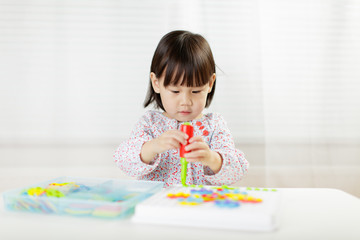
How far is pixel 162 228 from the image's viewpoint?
Answer: 676 mm

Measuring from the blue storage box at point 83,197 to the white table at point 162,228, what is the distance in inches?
0.6

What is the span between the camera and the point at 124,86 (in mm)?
1922

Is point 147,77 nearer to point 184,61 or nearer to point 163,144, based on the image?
point 184,61

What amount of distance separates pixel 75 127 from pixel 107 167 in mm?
238

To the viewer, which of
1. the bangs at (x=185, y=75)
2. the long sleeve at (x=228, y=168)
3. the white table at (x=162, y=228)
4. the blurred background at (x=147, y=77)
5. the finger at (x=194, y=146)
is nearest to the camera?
the white table at (x=162, y=228)

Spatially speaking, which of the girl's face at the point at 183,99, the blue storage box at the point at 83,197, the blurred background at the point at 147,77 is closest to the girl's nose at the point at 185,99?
the girl's face at the point at 183,99

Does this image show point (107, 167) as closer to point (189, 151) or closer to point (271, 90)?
point (271, 90)

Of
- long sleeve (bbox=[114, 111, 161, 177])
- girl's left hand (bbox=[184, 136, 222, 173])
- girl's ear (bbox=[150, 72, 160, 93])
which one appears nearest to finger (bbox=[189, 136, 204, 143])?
girl's left hand (bbox=[184, 136, 222, 173])

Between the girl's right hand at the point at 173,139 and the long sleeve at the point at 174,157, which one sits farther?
the long sleeve at the point at 174,157

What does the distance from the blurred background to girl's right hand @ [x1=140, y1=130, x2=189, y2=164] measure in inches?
32.4

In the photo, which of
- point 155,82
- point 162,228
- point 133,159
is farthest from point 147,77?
point 162,228

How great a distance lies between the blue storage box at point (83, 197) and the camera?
0.73 meters

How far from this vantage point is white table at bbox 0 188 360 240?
→ 0.65 m

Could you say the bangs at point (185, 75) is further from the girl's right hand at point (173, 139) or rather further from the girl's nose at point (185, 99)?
the girl's right hand at point (173, 139)
